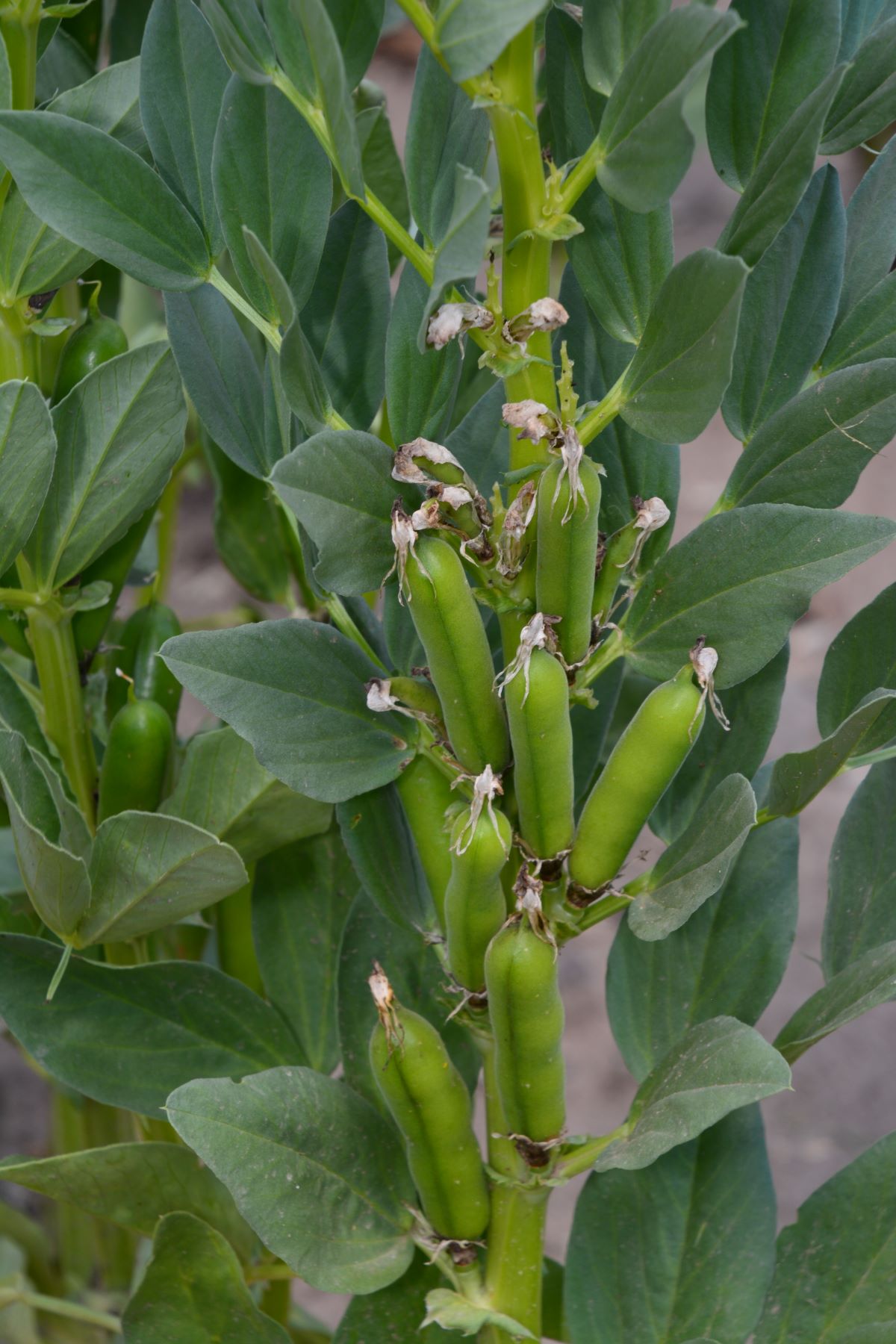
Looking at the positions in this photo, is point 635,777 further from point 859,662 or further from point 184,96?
point 184,96

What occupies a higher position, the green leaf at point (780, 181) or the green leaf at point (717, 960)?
the green leaf at point (780, 181)

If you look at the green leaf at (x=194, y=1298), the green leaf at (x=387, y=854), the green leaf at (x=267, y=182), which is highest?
the green leaf at (x=267, y=182)

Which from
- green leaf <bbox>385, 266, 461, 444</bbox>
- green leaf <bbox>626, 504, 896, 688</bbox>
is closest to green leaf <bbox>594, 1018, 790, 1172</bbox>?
green leaf <bbox>626, 504, 896, 688</bbox>

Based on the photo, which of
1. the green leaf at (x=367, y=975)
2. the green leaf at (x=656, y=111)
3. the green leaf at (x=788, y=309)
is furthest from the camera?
the green leaf at (x=367, y=975)

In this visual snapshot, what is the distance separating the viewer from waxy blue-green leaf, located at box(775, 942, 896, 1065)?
40 centimetres

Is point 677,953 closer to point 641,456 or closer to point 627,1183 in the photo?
point 627,1183

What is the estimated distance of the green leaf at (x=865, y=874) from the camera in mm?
490

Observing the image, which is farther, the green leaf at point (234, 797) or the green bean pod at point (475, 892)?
the green leaf at point (234, 797)

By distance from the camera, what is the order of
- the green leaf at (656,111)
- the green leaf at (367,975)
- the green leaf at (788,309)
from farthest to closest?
the green leaf at (367,975), the green leaf at (788,309), the green leaf at (656,111)

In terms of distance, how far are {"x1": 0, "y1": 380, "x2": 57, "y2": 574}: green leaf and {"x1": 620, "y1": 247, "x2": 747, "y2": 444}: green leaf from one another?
0.19 meters

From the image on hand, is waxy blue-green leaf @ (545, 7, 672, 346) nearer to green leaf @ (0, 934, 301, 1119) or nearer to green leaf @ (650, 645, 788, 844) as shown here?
green leaf @ (650, 645, 788, 844)

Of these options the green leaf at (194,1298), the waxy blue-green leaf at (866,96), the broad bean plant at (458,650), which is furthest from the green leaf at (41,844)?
the waxy blue-green leaf at (866,96)

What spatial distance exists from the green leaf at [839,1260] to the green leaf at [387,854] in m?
0.17

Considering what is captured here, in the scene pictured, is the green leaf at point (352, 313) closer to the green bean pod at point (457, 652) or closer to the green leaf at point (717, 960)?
the green bean pod at point (457, 652)
